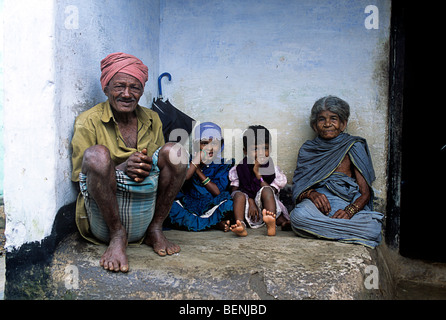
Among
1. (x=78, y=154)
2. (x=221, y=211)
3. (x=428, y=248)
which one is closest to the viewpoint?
(x=78, y=154)

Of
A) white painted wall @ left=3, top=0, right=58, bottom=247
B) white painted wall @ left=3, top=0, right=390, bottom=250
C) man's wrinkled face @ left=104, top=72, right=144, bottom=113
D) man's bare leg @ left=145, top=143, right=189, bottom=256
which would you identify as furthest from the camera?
white painted wall @ left=3, top=0, right=390, bottom=250

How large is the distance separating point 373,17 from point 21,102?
3.24m

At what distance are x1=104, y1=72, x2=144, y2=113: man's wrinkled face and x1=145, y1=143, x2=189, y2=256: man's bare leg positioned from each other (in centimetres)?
45

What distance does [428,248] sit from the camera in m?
3.61

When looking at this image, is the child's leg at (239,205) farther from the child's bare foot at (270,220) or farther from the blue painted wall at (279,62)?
the blue painted wall at (279,62)

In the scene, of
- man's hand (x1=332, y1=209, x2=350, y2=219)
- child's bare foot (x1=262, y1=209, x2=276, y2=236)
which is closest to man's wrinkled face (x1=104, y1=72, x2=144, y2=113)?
child's bare foot (x1=262, y1=209, x2=276, y2=236)

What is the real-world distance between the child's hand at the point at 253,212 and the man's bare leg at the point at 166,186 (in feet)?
3.32

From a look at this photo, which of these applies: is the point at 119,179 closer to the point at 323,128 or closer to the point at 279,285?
the point at 279,285

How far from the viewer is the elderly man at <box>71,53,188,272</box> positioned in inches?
89.1

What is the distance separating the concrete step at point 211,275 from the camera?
2193mm

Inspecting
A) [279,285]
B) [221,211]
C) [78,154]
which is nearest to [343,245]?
[279,285]

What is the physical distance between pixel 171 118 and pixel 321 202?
180 centimetres

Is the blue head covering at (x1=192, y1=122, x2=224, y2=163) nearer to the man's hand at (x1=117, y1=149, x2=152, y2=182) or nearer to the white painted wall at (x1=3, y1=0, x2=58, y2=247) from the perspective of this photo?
the man's hand at (x1=117, y1=149, x2=152, y2=182)
